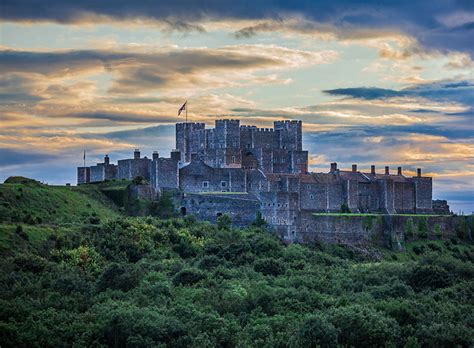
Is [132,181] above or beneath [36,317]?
above

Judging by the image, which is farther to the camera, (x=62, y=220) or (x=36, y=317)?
(x=62, y=220)

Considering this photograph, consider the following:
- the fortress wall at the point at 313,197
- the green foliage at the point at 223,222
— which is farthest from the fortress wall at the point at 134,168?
the green foliage at the point at 223,222

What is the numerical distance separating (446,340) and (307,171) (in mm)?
46562

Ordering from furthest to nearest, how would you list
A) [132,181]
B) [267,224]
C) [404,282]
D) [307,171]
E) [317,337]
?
[307,171], [132,181], [267,224], [404,282], [317,337]

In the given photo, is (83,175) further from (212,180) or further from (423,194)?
(423,194)

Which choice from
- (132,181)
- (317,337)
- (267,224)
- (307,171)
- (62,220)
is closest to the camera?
(317,337)

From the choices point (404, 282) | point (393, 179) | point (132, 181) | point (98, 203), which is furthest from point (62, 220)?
point (393, 179)

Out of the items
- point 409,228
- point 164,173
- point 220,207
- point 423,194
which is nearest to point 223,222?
point 220,207

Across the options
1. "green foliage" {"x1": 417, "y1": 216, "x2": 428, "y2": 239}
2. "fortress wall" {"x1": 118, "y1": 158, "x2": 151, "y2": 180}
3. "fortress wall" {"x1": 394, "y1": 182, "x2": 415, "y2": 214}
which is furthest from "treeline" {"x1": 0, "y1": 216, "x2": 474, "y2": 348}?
"fortress wall" {"x1": 394, "y1": 182, "x2": 415, "y2": 214}

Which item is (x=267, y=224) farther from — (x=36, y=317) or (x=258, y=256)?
(x=36, y=317)

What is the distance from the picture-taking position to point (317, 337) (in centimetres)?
4028

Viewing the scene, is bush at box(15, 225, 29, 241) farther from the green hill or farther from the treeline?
the green hill

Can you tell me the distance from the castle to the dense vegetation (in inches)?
127

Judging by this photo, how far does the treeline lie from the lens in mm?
40375
